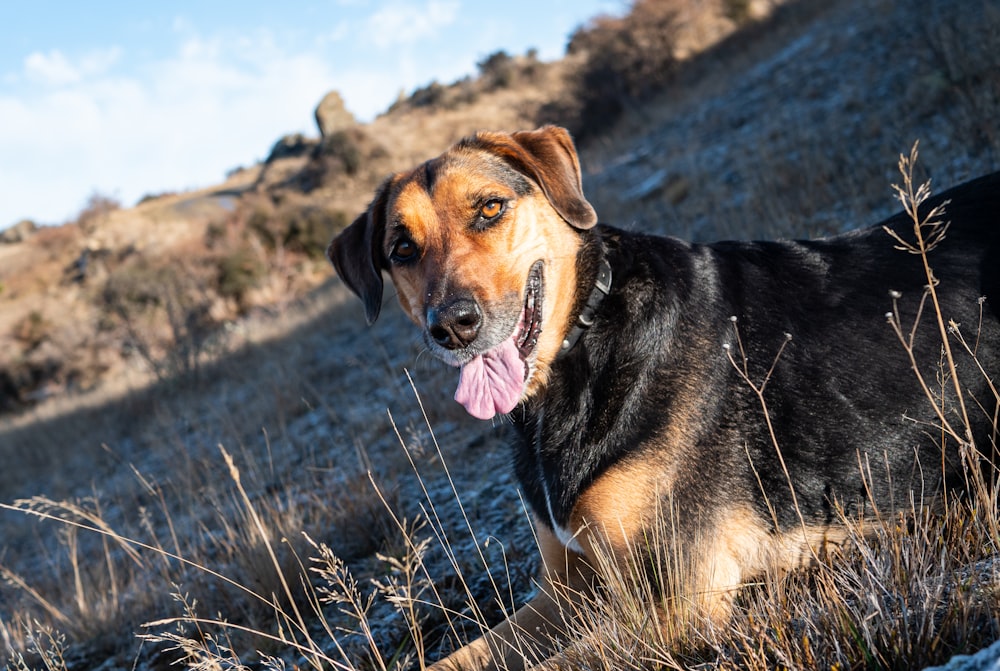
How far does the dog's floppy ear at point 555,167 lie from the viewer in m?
3.00

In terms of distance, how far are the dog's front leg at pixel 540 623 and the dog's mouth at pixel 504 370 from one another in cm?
57

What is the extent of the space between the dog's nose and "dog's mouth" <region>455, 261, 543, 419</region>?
5.2 inches

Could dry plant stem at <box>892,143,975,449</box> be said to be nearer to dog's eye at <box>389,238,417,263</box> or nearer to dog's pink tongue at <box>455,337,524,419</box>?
dog's pink tongue at <box>455,337,524,419</box>

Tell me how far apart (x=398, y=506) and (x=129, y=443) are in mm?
9764

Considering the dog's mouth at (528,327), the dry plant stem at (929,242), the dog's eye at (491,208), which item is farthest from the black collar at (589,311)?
the dry plant stem at (929,242)

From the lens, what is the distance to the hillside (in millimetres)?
4215

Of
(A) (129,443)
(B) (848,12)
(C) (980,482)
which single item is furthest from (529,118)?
(C) (980,482)

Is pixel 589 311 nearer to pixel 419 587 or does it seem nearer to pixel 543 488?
pixel 543 488

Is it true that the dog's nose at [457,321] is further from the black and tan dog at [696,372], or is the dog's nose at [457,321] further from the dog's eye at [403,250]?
the dog's eye at [403,250]

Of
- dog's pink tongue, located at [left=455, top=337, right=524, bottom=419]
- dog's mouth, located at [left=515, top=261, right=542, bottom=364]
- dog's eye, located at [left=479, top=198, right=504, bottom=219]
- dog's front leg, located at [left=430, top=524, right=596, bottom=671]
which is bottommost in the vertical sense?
dog's front leg, located at [left=430, top=524, right=596, bottom=671]

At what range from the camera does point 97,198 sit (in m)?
40.1

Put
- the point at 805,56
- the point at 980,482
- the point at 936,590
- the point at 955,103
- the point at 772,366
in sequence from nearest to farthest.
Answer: the point at 936,590, the point at 980,482, the point at 772,366, the point at 955,103, the point at 805,56

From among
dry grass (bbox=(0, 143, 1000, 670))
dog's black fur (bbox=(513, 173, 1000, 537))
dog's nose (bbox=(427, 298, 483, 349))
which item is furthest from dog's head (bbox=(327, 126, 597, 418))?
dry grass (bbox=(0, 143, 1000, 670))

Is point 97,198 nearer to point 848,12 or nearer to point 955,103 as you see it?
point 848,12
